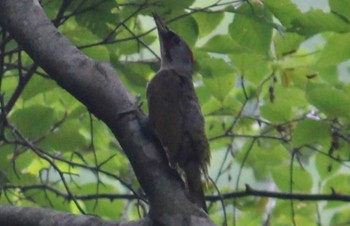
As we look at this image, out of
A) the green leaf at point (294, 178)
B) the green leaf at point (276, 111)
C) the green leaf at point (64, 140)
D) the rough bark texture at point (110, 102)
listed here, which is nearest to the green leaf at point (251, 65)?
the green leaf at point (276, 111)

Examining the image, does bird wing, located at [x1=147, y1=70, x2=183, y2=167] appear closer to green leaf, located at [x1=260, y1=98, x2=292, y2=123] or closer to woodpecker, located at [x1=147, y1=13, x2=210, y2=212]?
woodpecker, located at [x1=147, y1=13, x2=210, y2=212]

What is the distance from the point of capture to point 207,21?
295 cm

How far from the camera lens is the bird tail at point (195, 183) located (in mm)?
2053

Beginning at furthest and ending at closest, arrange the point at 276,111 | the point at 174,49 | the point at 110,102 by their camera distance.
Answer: the point at 276,111 < the point at 174,49 < the point at 110,102

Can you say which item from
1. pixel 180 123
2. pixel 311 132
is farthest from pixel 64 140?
pixel 311 132

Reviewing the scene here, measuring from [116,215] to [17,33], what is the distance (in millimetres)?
1430

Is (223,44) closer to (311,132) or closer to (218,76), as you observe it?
(218,76)

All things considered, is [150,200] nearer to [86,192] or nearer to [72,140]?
[72,140]

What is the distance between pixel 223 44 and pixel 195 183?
796 mm

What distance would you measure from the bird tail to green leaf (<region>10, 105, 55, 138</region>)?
0.74 meters

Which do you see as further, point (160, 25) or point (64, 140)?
point (64, 140)

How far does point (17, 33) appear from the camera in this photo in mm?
2174

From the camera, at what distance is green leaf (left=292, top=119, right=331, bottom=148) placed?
9.53ft

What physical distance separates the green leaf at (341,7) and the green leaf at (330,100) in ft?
0.87
